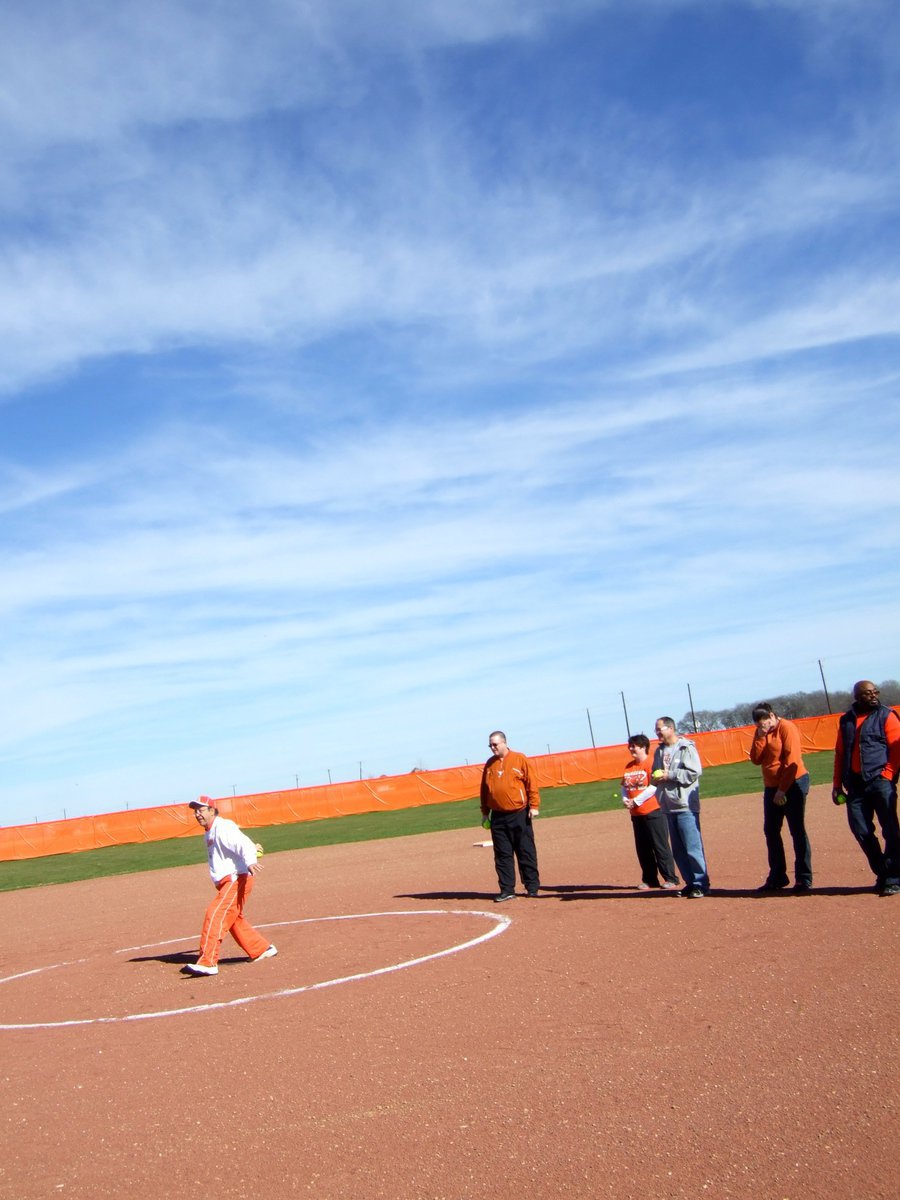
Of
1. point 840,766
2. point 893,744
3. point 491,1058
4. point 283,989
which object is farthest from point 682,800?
point 491,1058

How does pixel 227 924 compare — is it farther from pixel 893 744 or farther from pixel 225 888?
pixel 893 744

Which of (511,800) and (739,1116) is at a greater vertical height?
(511,800)

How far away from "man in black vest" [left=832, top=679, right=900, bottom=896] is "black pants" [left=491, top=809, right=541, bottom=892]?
3.93 meters

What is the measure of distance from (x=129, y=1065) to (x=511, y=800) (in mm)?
6286

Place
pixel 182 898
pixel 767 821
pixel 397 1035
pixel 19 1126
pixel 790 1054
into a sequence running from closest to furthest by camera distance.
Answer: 1. pixel 790 1054
2. pixel 19 1126
3. pixel 397 1035
4. pixel 767 821
5. pixel 182 898

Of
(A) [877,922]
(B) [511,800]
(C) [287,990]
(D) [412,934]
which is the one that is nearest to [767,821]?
(A) [877,922]

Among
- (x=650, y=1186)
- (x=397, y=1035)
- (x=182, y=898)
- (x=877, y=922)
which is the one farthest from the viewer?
(x=182, y=898)

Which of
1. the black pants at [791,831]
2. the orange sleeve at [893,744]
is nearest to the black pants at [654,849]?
the black pants at [791,831]

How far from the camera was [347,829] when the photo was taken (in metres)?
35.8

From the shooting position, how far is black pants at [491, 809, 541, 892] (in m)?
13.4

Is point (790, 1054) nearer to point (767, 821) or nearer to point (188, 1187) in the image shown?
point (188, 1187)

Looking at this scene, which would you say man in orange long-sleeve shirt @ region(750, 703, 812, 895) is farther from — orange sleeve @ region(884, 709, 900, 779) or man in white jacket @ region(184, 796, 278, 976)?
man in white jacket @ region(184, 796, 278, 976)

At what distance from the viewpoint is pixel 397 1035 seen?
Result: 7688mm

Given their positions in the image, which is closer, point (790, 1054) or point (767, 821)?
point (790, 1054)
